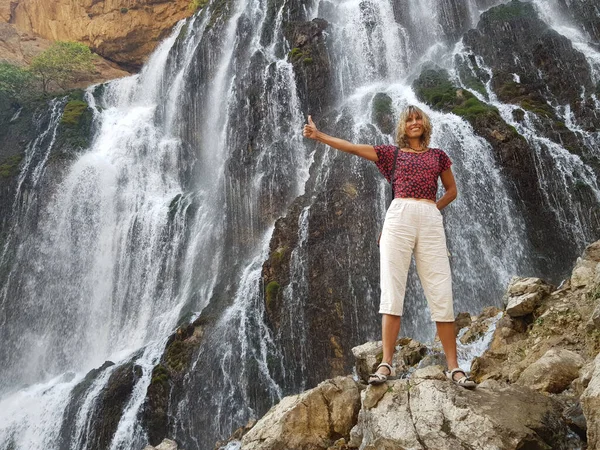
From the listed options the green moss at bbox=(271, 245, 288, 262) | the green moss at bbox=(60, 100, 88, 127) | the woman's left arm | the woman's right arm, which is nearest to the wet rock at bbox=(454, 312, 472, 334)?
the woman's left arm

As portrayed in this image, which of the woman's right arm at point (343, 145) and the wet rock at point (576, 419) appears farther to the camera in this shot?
the woman's right arm at point (343, 145)

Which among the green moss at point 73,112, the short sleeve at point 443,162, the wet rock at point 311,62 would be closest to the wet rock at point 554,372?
the short sleeve at point 443,162

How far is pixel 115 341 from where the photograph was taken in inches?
682

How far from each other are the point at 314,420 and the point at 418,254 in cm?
198

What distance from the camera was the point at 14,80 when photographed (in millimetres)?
29688

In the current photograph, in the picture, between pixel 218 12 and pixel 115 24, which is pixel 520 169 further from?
pixel 115 24

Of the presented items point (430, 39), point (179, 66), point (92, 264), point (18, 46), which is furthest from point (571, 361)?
point (18, 46)

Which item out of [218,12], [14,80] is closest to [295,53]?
[218,12]

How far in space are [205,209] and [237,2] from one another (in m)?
14.6

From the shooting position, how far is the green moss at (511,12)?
794 inches

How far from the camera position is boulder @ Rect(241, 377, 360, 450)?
447 centimetres

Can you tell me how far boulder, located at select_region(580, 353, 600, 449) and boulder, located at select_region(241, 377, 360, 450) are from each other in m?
2.12

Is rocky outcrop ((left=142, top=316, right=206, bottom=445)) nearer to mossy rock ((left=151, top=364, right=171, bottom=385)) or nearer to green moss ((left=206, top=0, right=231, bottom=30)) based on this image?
mossy rock ((left=151, top=364, right=171, bottom=385))

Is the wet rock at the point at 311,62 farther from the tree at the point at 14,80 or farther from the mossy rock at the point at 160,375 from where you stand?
the tree at the point at 14,80
